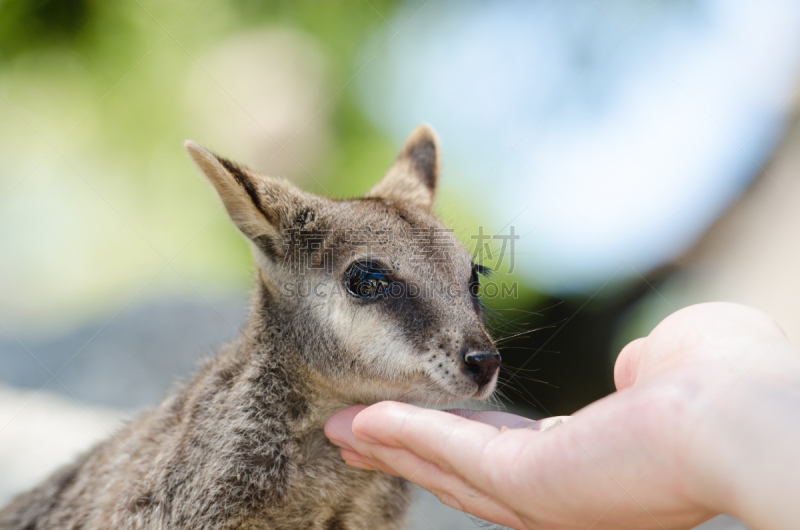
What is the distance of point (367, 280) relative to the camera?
9.91ft

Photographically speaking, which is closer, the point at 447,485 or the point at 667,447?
the point at 667,447

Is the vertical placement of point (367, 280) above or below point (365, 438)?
above

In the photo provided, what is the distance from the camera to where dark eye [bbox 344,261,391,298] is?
3006 mm

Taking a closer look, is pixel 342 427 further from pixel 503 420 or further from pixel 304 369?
pixel 503 420

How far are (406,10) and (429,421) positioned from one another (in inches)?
379

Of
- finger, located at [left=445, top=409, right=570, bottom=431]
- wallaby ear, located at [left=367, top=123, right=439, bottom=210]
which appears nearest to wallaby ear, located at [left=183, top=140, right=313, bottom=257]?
wallaby ear, located at [left=367, top=123, right=439, bottom=210]

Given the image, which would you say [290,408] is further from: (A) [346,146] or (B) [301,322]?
(A) [346,146]

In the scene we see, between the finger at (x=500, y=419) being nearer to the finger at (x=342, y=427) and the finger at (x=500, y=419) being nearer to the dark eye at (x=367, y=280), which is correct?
the finger at (x=342, y=427)

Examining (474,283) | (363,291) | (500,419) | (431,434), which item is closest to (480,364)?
(500,419)

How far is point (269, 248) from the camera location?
326 cm

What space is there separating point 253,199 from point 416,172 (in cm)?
174

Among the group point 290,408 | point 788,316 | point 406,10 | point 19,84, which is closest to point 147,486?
point 290,408

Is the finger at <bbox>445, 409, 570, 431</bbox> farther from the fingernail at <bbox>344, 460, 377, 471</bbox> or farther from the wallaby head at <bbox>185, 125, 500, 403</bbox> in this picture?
the fingernail at <bbox>344, 460, 377, 471</bbox>

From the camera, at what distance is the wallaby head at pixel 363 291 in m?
2.77
